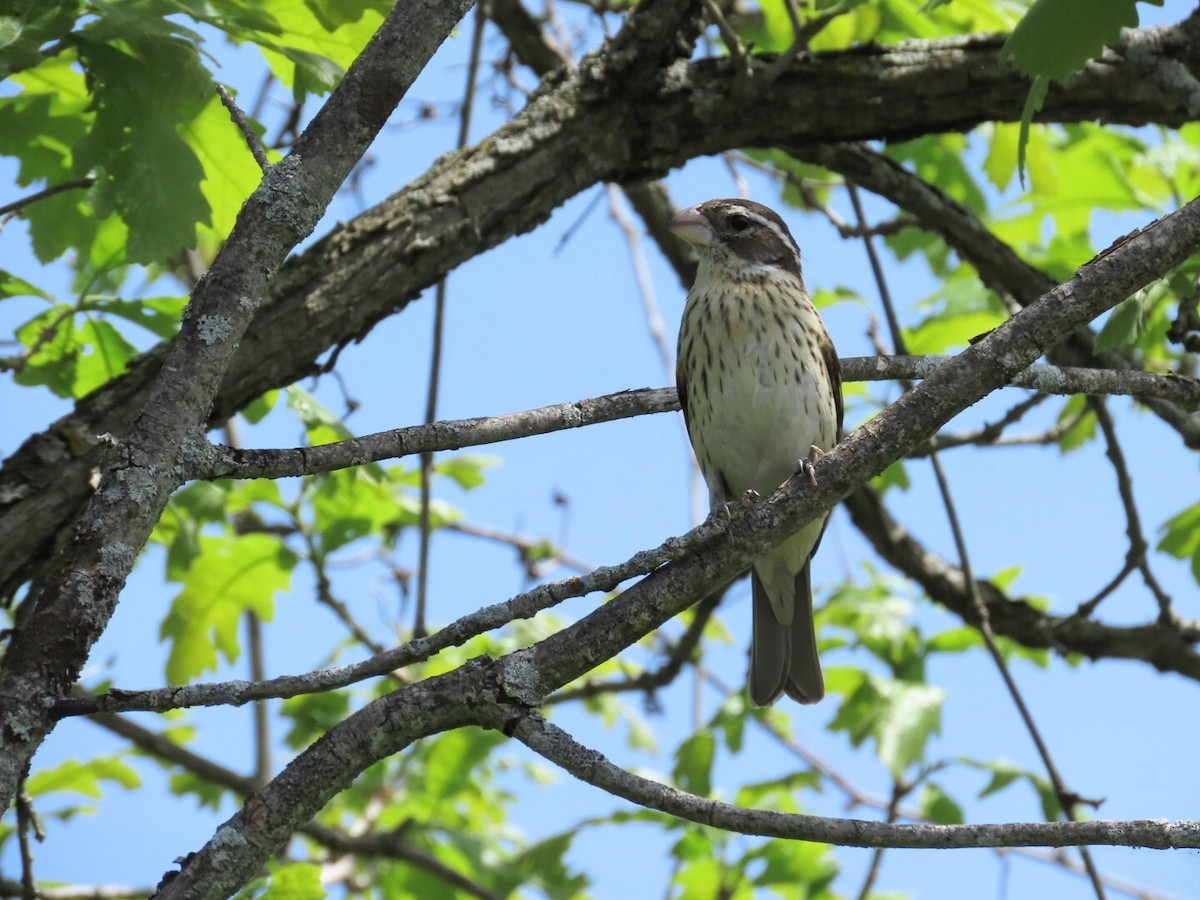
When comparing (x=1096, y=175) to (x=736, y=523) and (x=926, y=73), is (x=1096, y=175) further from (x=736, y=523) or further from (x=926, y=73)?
(x=736, y=523)

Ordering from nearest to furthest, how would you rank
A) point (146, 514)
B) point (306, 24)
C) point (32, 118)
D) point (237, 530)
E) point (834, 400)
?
1. point (146, 514)
2. point (306, 24)
3. point (32, 118)
4. point (834, 400)
5. point (237, 530)

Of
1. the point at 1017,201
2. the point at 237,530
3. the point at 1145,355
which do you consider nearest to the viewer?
the point at 1145,355

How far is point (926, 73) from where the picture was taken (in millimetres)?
5277

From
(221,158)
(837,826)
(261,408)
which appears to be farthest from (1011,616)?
(221,158)

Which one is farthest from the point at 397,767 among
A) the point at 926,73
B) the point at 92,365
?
the point at 926,73

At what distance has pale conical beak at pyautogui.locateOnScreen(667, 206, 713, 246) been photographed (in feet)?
18.9

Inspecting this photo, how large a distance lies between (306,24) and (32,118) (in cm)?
108

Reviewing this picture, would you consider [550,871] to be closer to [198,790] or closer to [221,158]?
[198,790]

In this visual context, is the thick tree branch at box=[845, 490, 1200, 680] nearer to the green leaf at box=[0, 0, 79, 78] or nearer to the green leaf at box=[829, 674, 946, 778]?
the green leaf at box=[829, 674, 946, 778]

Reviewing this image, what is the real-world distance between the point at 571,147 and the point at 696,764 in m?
3.12

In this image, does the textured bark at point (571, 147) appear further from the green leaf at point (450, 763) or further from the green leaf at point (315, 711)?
the green leaf at point (450, 763)

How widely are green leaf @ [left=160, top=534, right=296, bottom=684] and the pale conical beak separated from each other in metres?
2.40

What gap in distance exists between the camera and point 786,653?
232 inches

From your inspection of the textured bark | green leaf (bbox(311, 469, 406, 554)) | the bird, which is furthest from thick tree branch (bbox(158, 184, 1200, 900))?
green leaf (bbox(311, 469, 406, 554))
